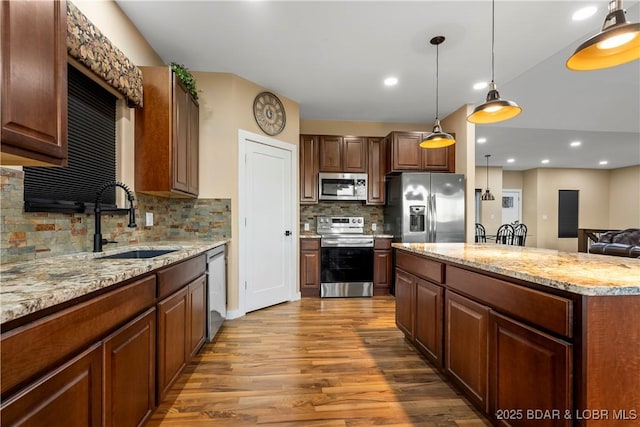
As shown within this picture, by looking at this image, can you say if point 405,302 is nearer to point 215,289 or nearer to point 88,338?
point 215,289

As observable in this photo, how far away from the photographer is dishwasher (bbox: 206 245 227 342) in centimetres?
255

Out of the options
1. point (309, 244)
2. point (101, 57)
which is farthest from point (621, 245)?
point (101, 57)

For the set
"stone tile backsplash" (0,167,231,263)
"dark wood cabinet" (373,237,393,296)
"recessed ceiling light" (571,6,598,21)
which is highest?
"recessed ceiling light" (571,6,598,21)

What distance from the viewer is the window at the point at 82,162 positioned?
156 cm

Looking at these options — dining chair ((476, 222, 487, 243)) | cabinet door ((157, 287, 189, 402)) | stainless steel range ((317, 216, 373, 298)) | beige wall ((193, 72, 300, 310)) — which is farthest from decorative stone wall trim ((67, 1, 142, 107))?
dining chair ((476, 222, 487, 243))

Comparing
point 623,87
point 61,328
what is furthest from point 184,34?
point 623,87

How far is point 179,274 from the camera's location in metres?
1.90

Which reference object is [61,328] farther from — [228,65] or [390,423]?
[228,65]

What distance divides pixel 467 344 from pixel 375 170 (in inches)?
131

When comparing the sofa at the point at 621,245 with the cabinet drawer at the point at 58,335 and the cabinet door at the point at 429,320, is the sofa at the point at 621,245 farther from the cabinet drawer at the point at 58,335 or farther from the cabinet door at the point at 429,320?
the cabinet drawer at the point at 58,335

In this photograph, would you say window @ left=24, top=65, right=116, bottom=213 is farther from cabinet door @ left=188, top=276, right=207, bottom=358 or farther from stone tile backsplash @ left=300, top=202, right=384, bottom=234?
stone tile backsplash @ left=300, top=202, right=384, bottom=234

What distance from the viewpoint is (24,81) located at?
1021 mm

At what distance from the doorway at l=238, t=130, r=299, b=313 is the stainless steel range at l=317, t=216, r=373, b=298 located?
48 centimetres

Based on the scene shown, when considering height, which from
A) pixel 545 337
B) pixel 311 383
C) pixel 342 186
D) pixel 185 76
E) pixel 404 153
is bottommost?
pixel 311 383
